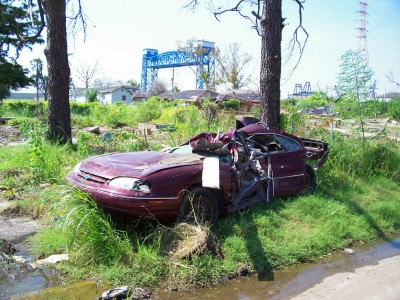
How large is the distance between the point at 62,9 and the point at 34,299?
8.17 metres

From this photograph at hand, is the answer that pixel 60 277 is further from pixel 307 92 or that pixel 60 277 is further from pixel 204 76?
pixel 307 92

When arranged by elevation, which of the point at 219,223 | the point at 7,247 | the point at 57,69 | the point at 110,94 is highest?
the point at 110,94

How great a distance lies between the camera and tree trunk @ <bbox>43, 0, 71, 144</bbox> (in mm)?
10047

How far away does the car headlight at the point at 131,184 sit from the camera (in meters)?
4.72

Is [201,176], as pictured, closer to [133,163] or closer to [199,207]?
[199,207]

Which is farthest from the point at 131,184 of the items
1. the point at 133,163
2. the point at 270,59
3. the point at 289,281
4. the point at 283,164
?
the point at 270,59

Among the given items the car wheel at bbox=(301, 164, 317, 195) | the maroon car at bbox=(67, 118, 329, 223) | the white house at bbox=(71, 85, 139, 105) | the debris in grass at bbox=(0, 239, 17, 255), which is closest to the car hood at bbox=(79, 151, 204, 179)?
the maroon car at bbox=(67, 118, 329, 223)

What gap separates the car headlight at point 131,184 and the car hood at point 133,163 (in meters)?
0.07

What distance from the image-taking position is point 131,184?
15.6 feet

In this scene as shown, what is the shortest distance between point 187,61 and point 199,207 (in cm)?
5325

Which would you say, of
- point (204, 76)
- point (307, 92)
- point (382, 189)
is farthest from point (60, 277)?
point (307, 92)

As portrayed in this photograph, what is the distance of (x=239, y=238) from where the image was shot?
538 cm

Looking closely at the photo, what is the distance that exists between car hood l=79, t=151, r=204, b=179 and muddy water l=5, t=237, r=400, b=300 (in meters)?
1.37

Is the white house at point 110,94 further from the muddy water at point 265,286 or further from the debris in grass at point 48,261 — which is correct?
the muddy water at point 265,286
